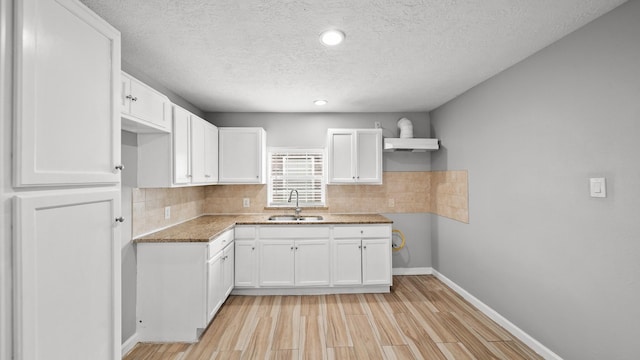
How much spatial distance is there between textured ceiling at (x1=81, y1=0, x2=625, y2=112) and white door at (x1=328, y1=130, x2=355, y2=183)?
74 centimetres

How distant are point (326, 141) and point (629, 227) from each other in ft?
9.90

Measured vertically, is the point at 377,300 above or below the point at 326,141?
below

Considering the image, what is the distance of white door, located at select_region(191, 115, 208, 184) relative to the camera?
2.80 m

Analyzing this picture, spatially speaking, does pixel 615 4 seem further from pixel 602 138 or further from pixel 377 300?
A: pixel 377 300

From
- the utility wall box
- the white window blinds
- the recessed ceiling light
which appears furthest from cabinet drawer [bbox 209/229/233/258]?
the utility wall box

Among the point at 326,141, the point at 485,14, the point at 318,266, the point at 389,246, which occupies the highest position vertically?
the point at 485,14

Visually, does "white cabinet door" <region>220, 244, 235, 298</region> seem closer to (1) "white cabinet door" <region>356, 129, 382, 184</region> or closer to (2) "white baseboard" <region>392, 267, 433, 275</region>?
(1) "white cabinet door" <region>356, 129, 382, 184</region>

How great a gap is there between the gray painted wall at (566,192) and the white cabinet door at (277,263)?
6.89ft

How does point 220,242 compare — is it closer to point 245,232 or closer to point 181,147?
point 245,232

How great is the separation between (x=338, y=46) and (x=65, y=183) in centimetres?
181

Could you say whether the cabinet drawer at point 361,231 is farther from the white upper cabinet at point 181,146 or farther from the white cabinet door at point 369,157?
the white upper cabinet at point 181,146

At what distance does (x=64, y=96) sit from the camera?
110 centimetres

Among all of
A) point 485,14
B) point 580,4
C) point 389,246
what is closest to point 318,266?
point 389,246

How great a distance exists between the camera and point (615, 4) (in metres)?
1.58
